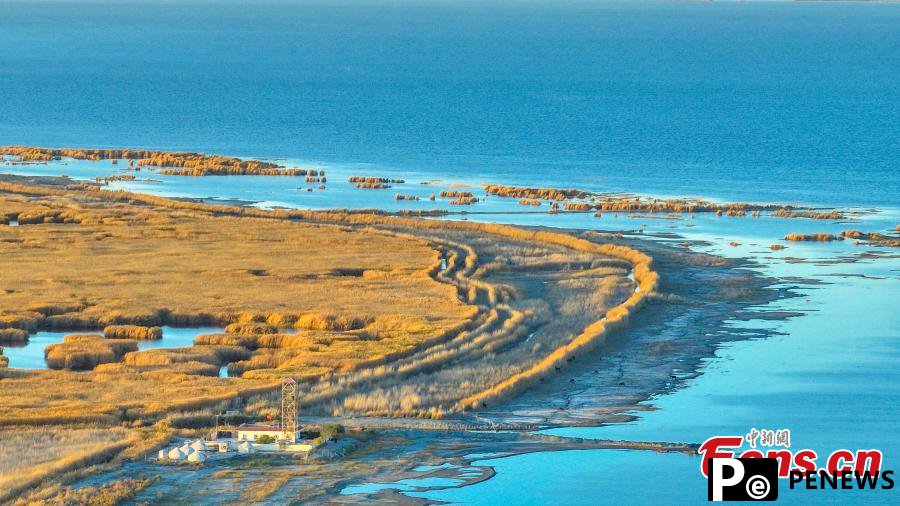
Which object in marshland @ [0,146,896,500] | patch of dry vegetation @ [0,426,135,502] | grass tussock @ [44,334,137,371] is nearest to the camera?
patch of dry vegetation @ [0,426,135,502]

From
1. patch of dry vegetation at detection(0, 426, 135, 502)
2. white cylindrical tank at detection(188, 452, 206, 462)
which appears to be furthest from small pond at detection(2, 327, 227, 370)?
white cylindrical tank at detection(188, 452, 206, 462)

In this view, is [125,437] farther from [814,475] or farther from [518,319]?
[518,319]

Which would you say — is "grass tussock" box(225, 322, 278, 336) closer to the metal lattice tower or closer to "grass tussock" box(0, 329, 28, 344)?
"grass tussock" box(0, 329, 28, 344)

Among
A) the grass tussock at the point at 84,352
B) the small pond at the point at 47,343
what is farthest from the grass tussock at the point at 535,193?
the grass tussock at the point at 84,352

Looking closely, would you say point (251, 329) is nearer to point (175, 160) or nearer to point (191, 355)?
point (191, 355)

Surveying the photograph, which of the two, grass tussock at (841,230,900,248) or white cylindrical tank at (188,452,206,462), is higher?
grass tussock at (841,230,900,248)

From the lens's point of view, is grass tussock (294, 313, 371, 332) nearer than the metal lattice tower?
No
